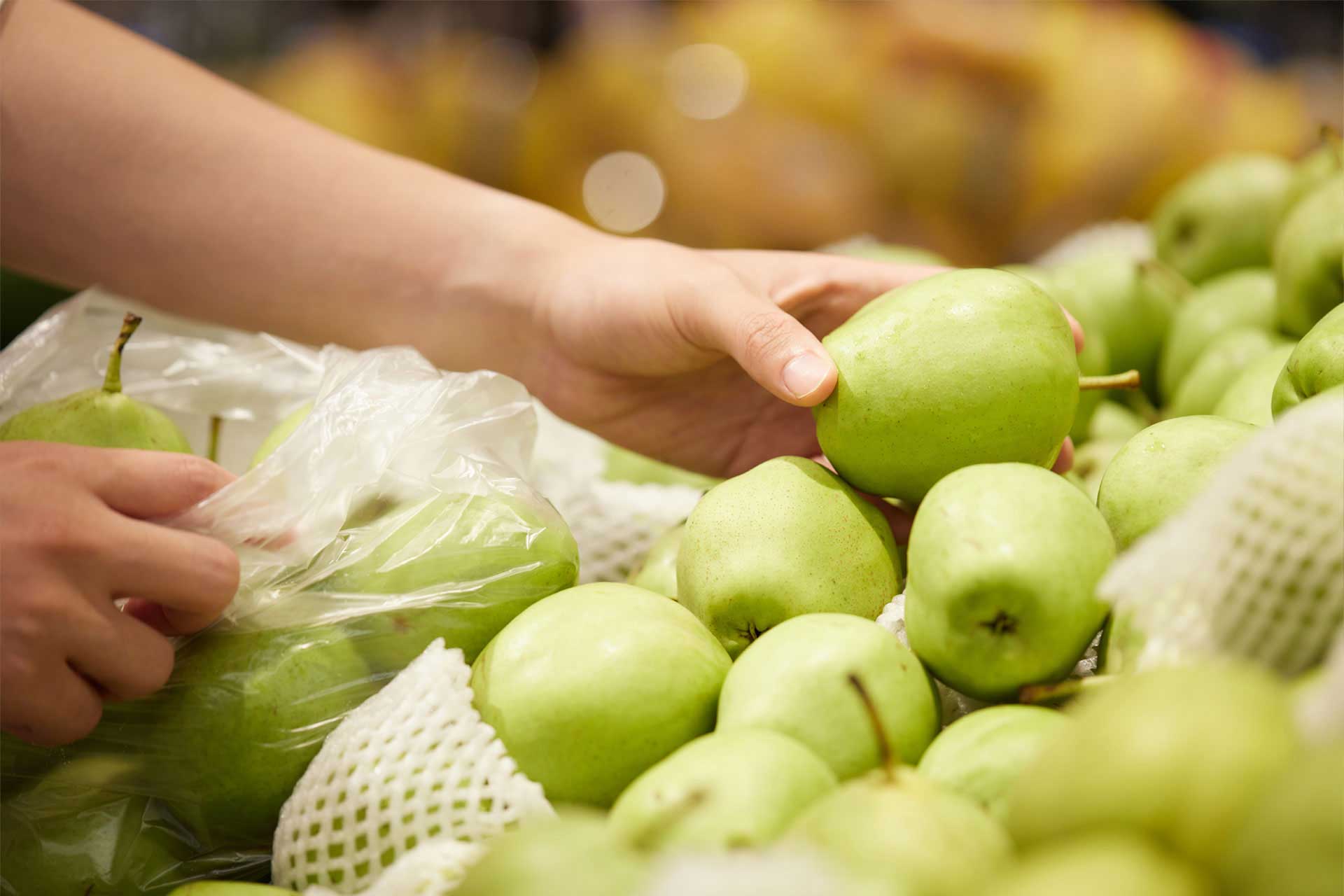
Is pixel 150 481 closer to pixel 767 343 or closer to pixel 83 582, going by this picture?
pixel 83 582

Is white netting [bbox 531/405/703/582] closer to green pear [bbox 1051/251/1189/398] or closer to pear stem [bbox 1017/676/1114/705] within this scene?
pear stem [bbox 1017/676/1114/705]

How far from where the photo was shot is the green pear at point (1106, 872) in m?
0.53

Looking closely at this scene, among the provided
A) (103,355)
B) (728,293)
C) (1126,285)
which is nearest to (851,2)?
(1126,285)

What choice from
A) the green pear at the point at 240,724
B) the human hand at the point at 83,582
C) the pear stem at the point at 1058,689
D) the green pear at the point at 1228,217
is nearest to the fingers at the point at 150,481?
the human hand at the point at 83,582

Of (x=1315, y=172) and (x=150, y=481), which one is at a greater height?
(x=1315, y=172)

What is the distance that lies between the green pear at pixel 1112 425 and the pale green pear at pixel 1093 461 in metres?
0.03

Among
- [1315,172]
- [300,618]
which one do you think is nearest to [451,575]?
[300,618]

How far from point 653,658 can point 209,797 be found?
420 millimetres

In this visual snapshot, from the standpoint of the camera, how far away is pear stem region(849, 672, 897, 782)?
2.28ft

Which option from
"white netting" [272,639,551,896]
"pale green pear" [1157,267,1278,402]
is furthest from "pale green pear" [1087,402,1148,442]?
"white netting" [272,639,551,896]

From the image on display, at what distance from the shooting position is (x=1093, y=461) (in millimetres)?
1366

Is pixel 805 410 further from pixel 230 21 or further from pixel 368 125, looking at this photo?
pixel 230 21

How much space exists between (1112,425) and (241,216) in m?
1.28

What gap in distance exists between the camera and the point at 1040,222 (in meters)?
2.69
